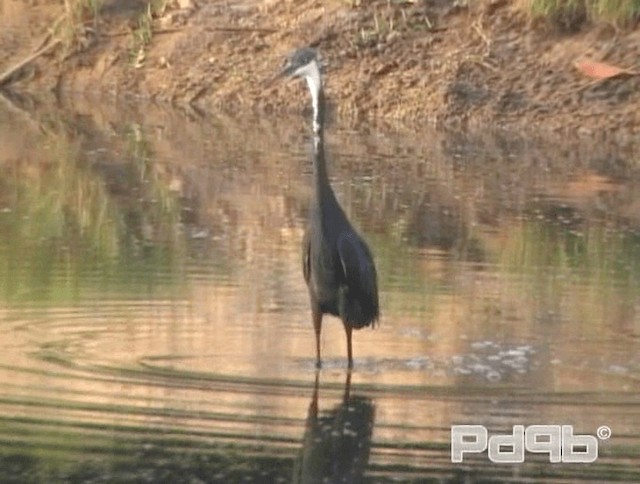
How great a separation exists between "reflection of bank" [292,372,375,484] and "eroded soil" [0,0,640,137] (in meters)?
10.8

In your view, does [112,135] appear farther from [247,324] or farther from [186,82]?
[247,324]

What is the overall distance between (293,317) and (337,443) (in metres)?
2.48

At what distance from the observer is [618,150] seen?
744 inches

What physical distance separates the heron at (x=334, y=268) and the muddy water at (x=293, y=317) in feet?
0.82

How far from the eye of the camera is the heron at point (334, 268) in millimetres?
10203

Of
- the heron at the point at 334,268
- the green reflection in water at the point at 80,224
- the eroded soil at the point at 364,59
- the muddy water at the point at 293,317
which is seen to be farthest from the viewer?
the eroded soil at the point at 364,59

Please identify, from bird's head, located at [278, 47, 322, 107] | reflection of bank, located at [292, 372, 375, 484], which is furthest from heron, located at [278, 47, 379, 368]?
reflection of bank, located at [292, 372, 375, 484]

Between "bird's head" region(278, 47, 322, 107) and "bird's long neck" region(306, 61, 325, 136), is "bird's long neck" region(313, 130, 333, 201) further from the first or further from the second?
"bird's head" region(278, 47, 322, 107)

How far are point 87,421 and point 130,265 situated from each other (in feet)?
11.9

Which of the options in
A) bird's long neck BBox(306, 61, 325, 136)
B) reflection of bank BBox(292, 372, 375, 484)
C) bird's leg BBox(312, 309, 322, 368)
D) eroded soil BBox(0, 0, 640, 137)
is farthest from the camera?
eroded soil BBox(0, 0, 640, 137)

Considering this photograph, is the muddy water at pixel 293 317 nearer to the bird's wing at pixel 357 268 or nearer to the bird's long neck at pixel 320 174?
the bird's wing at pixel 357 268

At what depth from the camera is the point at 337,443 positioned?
344 inches

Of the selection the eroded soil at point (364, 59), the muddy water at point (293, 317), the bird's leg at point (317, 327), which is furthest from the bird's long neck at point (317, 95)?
the eroded soil at point (364, 59)

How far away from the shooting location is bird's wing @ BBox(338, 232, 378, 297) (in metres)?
10.2
